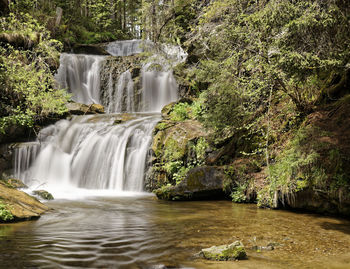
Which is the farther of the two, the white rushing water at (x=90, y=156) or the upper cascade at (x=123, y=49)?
the upper cascade at (x=123, y=49)

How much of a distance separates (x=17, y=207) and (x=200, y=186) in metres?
4.90

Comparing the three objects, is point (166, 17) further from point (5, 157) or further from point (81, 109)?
point (5, 157)

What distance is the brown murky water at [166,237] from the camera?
→ 3537mm

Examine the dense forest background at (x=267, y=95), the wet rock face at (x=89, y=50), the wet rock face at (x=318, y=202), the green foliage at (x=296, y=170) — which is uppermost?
the wet rock face at (x=89, y=50)

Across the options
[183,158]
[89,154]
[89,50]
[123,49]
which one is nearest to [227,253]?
[183,158]

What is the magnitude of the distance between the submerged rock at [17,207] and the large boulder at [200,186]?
149 inches

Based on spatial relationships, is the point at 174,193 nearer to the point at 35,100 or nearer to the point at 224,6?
the point at 224,6

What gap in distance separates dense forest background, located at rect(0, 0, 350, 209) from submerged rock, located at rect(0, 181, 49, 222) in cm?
485

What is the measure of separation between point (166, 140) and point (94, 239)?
685 centimetres

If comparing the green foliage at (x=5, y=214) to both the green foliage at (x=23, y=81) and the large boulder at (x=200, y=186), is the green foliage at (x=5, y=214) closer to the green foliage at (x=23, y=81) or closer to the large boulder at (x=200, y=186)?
the large boulder at (x=200, y=186)

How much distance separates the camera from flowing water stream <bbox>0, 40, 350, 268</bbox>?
3.66m

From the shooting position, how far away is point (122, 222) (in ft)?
19.6

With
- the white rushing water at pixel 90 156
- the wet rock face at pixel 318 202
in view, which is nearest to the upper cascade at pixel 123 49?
the white rushing water at pixel 90 156

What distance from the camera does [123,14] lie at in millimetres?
36250
